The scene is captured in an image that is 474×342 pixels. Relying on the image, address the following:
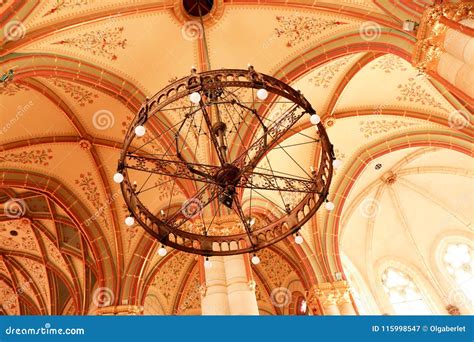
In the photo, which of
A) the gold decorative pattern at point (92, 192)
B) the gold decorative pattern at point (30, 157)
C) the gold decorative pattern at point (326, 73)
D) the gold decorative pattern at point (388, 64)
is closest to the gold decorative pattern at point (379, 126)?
the gold decorative pattern at point (388, 64)

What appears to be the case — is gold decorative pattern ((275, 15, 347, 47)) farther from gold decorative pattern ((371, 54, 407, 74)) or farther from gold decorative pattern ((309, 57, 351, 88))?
gold decorative pattern ((371, 54, 407, 74))

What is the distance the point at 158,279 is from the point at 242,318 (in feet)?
38.3

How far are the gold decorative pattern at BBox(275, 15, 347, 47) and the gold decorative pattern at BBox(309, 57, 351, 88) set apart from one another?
0.85m

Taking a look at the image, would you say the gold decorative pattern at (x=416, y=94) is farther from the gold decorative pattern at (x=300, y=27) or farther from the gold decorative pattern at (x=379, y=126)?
the gold decorative pattern at (x=300, y=27)

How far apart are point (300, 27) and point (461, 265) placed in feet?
28.8

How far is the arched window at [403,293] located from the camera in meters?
13.0

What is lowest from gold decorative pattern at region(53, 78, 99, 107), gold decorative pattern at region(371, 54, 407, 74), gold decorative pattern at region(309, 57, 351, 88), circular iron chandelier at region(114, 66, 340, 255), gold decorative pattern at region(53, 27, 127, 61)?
circular iron chandelier at region(114, 66, 340, 255)

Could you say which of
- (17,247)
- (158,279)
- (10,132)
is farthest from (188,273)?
(10,132)

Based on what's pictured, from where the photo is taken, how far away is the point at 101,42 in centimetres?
870

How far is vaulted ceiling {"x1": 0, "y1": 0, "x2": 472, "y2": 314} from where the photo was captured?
320 inches

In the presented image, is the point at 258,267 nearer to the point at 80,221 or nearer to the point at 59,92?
the point at 80,221

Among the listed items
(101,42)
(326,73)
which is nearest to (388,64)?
(326,73)

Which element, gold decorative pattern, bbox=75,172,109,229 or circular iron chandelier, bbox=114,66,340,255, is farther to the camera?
gold decorative pattern, bbox=75,172,109,229

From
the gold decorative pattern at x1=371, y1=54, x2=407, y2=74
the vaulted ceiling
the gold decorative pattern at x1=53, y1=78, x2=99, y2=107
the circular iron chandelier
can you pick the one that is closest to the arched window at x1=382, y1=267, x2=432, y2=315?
the vaulted ceiling
